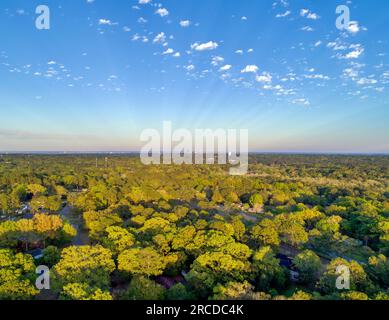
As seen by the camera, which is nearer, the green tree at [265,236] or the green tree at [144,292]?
the green tree at [144,292]

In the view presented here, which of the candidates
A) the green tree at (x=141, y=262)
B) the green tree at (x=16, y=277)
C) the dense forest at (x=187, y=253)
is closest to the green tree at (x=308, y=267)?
the dense forest at (x=187, y=253)

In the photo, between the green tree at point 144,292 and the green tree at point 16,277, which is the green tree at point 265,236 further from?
the green tree at point 16,277

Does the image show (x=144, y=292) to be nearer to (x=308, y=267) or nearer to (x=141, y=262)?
(x=141, y=262)

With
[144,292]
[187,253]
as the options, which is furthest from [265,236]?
[144,292]

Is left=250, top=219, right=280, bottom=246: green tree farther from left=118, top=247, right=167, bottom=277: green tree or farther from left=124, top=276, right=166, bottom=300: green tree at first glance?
left=124, top=276, right=166, bottom=300: green tree

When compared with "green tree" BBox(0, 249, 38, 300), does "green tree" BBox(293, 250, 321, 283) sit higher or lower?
lower

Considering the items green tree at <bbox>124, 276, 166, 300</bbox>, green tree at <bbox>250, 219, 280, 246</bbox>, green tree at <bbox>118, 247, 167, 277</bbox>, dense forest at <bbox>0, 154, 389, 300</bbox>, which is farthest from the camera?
green tree at <bbox>250, 219, 280, 246</bbox>

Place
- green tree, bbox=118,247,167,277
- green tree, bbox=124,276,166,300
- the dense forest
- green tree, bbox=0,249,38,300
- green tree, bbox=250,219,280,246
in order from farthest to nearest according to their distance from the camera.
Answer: green tree, bbox=250,219,280,246 < green tree, bbox=118,247,167,277 < the dense forest < green tree, bbox=124,276,166,300 < green tree, bbox=0,249,38,300

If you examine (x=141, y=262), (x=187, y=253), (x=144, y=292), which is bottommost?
(x=187, y=253)

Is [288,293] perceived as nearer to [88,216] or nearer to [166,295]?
[166,295]

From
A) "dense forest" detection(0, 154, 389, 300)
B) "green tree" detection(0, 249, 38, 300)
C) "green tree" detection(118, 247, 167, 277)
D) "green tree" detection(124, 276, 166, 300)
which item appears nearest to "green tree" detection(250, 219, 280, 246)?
"dense forest" detection(0, 154, 389, 300)
